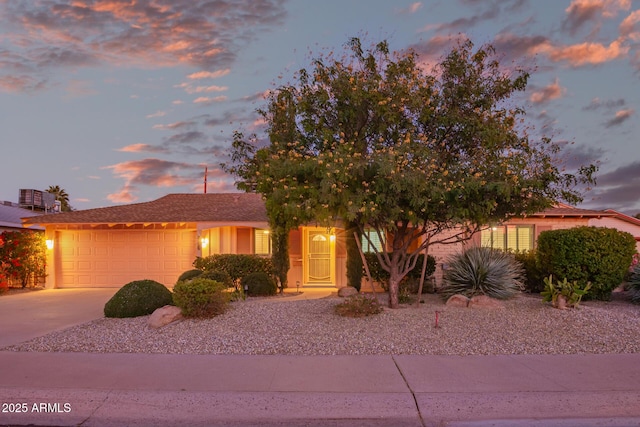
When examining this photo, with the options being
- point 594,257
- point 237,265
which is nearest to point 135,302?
point 237,265

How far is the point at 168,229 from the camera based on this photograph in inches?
757

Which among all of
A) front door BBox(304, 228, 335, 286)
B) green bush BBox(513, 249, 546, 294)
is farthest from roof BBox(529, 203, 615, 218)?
front door BBox(304, 228, 335, 286)

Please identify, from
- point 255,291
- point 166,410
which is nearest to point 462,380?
point 166,410

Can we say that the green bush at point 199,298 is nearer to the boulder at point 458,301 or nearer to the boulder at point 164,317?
the boulder at point 164,317

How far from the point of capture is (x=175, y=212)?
63.3 feet

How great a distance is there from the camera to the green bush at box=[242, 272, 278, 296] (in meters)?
15.3

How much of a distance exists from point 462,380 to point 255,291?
9.55 m

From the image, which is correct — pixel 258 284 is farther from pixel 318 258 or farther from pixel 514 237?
pixel 514 237

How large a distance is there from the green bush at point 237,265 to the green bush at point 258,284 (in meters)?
1.03

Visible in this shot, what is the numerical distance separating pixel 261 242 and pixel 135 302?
8273mm

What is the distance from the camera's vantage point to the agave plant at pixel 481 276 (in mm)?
12195

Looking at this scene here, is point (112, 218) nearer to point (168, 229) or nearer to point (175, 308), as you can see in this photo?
point (168, 229)

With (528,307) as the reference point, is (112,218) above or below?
above

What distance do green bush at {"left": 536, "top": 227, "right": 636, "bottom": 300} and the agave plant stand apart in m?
1.19
